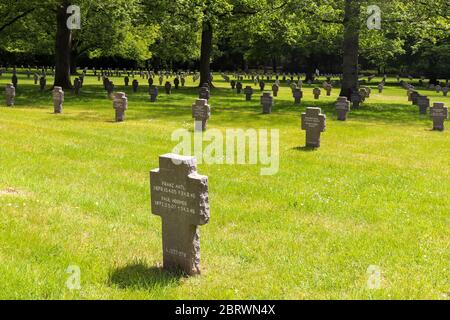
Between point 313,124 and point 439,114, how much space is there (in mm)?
7993

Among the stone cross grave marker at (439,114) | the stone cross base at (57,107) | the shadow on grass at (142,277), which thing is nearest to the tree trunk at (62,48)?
the stone cross base at (57,107)

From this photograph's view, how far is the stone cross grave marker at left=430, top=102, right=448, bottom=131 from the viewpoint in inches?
797

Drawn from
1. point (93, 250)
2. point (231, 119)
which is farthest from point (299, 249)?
point (231, 119)

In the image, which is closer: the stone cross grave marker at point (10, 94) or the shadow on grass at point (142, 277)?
the shadow on grass at point (142, 277)

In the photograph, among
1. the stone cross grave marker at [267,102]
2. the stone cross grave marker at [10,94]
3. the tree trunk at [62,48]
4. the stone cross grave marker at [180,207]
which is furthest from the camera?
the tree trunk at [62,48]

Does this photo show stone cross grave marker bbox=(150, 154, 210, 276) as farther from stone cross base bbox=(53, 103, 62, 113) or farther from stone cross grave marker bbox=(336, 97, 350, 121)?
stone cross grave marker bbox=(336, 97, 350, 121)

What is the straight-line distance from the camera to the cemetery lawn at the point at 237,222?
5.73 m

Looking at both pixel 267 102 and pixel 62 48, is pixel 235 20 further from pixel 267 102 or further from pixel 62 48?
pixel 267 102

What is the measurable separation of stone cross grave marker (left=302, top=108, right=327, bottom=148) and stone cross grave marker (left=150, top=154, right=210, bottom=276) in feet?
32.2

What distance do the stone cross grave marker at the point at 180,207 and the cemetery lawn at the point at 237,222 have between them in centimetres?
25

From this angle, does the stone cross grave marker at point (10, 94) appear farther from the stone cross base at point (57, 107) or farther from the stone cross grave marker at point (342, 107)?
the stone cross grave marker at point (342, 107)

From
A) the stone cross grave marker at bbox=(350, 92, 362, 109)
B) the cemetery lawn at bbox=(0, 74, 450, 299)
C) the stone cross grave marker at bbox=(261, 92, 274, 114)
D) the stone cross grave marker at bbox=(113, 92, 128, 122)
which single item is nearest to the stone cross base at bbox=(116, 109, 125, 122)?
the stone cross grave marker at bbox=(113, 92, 128, 122)

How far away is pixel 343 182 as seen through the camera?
11.1 m

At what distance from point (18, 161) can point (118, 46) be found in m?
43.7
